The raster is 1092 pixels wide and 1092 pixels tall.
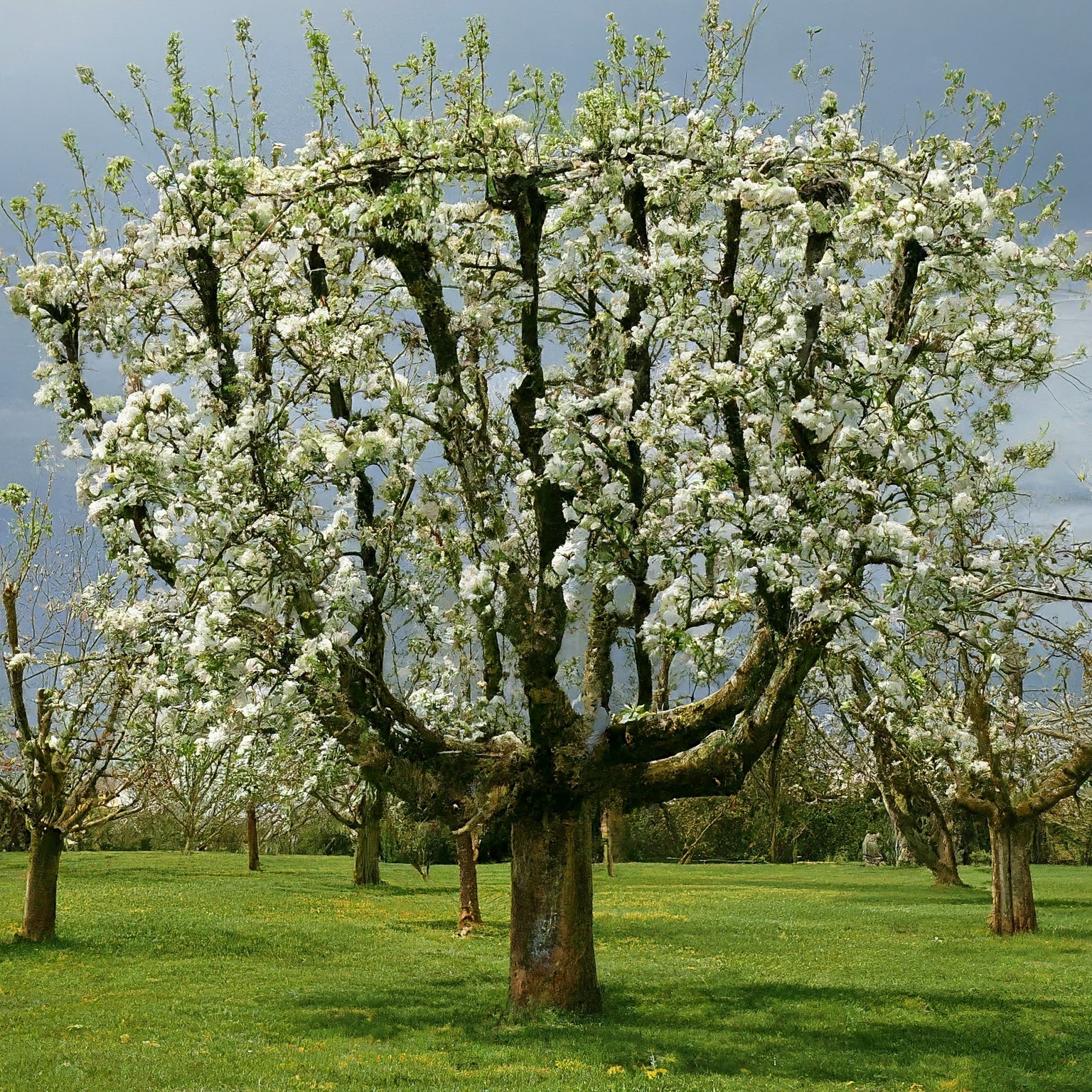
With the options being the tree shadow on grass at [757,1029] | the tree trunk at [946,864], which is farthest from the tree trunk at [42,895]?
the tree trunk at [946,864]

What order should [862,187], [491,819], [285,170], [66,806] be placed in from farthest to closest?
[66,806] → [491,819] → [285,170] → [862,187]

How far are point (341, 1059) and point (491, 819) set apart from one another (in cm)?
307

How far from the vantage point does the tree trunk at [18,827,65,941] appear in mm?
19203

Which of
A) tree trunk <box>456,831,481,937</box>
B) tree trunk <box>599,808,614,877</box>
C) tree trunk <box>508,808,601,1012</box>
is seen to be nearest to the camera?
tree trunk <box>508,808,601,1012</box>

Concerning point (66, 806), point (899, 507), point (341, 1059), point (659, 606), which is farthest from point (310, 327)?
point (66, 806)

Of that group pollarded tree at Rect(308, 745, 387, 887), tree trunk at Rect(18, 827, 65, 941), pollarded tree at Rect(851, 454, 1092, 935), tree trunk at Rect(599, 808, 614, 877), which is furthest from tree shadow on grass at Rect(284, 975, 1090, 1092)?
tree trunk at Rect(599, 808, 614, 877)

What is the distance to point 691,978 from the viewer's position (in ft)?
57.8

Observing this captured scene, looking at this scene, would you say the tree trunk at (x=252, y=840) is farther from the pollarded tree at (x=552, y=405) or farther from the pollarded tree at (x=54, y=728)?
the pollarded tree at (x=552, y=405)

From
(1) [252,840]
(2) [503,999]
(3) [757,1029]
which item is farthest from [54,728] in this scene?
(1) [252,840]

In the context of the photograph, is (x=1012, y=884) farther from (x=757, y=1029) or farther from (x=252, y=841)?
(x=252, y=841)

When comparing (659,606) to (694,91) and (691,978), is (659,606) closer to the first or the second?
(694,91)

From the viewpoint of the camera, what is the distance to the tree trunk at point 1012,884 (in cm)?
2264

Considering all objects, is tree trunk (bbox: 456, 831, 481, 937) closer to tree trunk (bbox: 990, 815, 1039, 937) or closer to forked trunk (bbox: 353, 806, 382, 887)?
tree trunk (bbox: 990, 815, 1039, 937)

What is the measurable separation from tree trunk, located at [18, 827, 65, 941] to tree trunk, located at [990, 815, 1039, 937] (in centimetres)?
1866
